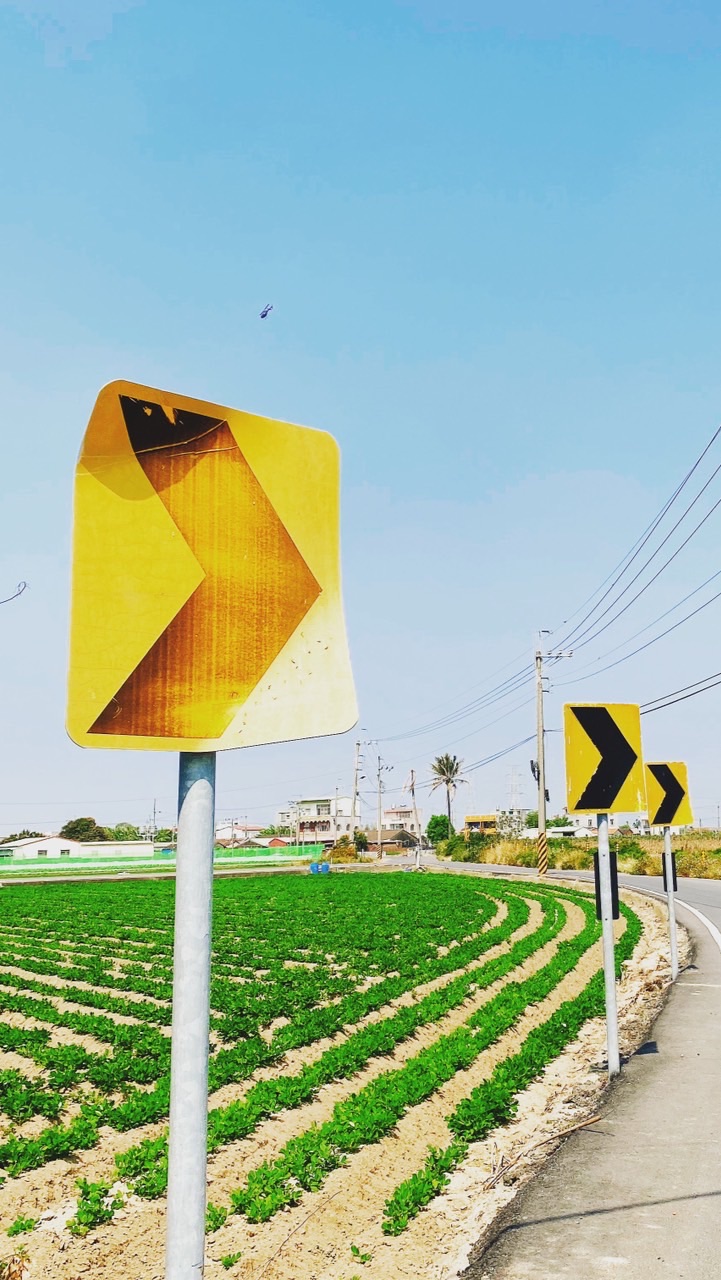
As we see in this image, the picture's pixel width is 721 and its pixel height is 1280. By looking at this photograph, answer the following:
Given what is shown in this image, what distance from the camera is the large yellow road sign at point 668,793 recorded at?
1392 centimetres

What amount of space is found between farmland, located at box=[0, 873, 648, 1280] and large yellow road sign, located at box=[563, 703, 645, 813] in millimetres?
2843

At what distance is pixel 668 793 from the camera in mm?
14148

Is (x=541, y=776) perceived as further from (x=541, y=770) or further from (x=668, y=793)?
(x=668, y=793)

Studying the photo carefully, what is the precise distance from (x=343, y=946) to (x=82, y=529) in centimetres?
1964

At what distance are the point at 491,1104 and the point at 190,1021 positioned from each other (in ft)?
22.7

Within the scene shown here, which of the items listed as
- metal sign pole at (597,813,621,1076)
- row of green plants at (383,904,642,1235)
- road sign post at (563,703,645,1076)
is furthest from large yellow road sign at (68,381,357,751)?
road sign post at (563,703,645,1076)

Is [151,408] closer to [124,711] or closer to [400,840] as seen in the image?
[124,711]

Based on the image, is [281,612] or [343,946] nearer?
[281,612]

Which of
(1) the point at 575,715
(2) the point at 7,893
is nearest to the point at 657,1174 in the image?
(1) the point at 575,715

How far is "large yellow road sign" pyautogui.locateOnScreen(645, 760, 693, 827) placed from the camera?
1392 cm

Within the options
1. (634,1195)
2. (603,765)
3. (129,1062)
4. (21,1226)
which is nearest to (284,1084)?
(129,1062)

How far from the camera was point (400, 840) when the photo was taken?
139 m

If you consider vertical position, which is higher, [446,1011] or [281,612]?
[281,612]

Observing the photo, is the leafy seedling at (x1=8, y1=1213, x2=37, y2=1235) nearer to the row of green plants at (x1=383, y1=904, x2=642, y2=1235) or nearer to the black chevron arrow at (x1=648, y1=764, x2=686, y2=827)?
the row of green plants at (x1=383, y1=904, x2=642, y2=1235)
